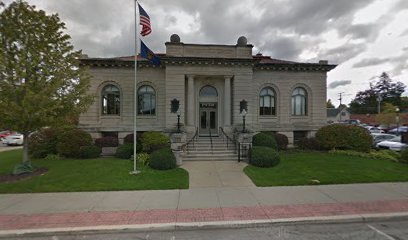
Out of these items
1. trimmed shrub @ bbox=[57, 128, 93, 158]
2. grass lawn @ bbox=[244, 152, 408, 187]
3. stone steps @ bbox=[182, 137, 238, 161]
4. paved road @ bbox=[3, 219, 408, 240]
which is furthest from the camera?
trimmed shrub @ bbox=[57, 128, 93, 158]

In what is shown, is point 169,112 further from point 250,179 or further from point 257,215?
point 257,215

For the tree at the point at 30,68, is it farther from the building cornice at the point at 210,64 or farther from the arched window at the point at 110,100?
the arched window at the point at 110,100

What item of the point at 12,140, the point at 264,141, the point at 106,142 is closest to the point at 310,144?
the point at 264,141

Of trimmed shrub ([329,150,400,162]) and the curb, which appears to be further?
trimmed shrub ([329,150,400,162])

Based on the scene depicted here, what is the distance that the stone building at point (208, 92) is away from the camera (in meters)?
17.4

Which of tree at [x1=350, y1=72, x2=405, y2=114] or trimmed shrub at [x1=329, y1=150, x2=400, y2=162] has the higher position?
tree at [x1=350, y1=72, x2=405, y2=114]

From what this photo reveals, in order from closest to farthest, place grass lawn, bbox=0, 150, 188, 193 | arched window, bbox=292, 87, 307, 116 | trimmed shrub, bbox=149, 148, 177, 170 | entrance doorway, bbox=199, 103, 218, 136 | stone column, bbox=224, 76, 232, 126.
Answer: grass lawn, bbox=0, 150, 188, 193
trimmed shrub, bbox=149, 148, 177, 170
stone column, bbox=224, 76, 232, 126
entrance doorway, bbox=199, 103, 218, 136
arched window, bbox=292, 87, 307, 116

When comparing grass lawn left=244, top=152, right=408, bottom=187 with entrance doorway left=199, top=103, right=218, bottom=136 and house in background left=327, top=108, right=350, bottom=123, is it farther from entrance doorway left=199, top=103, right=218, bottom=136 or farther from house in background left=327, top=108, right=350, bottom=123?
house in background left=327, top=108, right=350, bottom=123

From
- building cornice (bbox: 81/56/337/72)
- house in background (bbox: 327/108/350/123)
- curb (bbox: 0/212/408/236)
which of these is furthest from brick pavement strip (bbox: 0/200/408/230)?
house in background (bbox: 327/108/350/123)

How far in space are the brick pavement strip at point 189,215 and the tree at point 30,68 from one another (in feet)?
16.5

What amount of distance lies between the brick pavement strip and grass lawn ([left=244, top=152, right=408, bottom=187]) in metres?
2.30

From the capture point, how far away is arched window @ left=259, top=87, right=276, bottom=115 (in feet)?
64.4

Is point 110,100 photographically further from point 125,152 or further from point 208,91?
point 208,91

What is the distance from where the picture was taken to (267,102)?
19.7 metres
